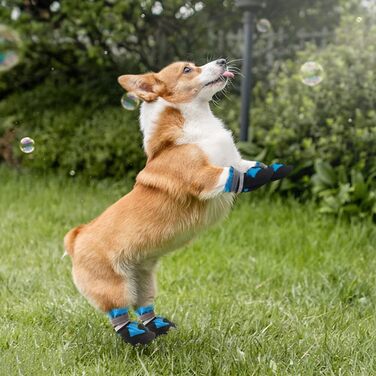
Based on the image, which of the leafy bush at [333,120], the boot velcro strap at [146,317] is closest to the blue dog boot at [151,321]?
the boot velcro strap at [146,317]

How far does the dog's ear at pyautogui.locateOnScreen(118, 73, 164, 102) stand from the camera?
2.55 metres

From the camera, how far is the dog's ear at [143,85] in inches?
100

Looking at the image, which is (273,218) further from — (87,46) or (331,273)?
(87,46)

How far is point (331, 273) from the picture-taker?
13.6ft

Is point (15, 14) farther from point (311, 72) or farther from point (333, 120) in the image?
point (311, 72)

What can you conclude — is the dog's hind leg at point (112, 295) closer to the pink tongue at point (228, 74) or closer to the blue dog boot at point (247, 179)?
the blue dog boot at point (247, 179)

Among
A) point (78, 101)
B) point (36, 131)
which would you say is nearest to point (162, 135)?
point (36, 131)

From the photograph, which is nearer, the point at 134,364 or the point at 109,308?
the point at 109,308

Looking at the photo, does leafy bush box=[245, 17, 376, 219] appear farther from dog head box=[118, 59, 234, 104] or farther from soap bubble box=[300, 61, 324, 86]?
dog head box=[118, 59, 234, 104]

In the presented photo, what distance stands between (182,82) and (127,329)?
3.05 ft

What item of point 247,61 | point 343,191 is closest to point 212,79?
point 247,61

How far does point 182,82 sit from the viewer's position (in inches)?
98.8

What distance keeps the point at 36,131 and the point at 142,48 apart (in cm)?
156

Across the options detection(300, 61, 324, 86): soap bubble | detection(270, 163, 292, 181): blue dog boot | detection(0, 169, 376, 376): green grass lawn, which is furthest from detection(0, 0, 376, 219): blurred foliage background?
detection(270, 163, 292, 181): blue dog boot
